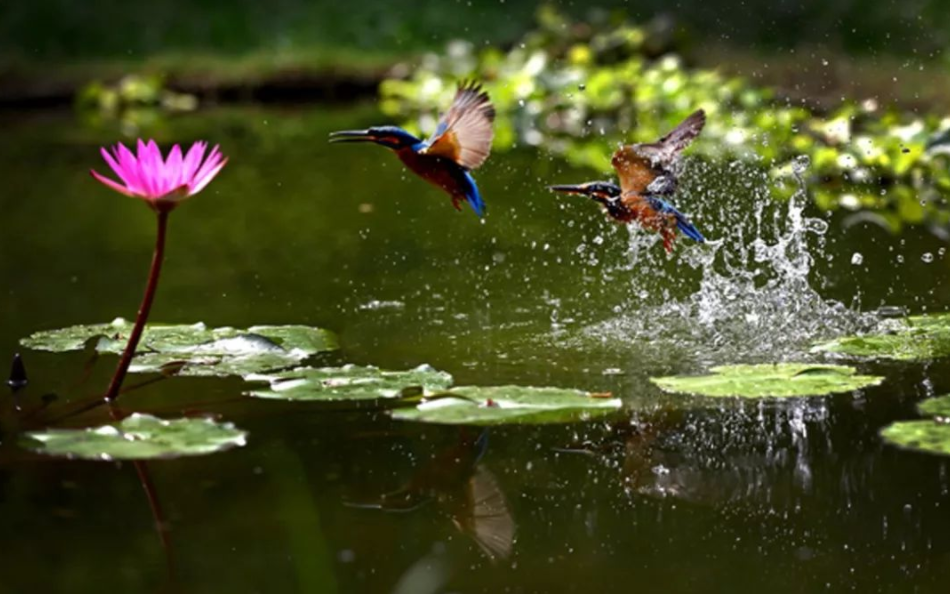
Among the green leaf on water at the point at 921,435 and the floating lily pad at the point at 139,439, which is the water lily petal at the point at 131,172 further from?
the green leaf on water at the point at 921,435

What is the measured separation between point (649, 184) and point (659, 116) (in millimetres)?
5582

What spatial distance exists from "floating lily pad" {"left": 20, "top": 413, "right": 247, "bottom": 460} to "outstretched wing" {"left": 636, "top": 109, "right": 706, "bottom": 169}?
122 centimetres

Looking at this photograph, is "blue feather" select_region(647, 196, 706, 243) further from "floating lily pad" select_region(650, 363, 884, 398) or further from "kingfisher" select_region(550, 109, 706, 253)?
"floating lily pad" select_region(650, 363, 884, 398)

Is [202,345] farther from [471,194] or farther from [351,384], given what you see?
[471,194]

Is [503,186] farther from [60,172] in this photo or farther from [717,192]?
[60,172]

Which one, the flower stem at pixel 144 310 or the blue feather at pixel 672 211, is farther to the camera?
the blue feather at pixel 672 211

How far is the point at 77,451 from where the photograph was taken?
2611mm

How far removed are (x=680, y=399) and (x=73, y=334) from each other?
5.00 feet

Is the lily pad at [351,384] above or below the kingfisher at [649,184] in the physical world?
below

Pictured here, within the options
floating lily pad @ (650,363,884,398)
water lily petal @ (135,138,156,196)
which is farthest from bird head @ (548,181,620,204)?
water lily petal @ (135,138,156,196)

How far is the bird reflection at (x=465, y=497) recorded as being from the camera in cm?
232

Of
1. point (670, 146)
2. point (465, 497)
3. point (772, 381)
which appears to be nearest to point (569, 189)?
point (670, 146)

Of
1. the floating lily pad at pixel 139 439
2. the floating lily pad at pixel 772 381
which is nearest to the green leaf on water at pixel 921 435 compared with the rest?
the floating lily pad at pixel 772 381

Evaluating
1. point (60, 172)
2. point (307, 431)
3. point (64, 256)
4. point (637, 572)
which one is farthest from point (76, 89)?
point (637, 572)
